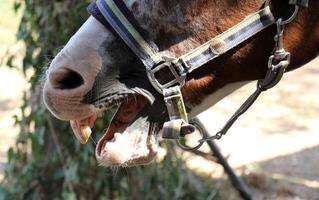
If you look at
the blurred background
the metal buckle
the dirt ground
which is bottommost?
the dirt ground

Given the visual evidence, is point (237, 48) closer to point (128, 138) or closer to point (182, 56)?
point (182, 56)

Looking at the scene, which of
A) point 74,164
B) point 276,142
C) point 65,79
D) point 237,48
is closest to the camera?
point 65,79

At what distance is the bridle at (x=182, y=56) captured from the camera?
2.10m

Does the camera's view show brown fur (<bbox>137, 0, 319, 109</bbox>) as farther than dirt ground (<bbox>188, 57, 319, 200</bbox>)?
No

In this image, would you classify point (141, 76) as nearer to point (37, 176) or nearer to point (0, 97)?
point (37, 176)

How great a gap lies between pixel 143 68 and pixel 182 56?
13 centimetres

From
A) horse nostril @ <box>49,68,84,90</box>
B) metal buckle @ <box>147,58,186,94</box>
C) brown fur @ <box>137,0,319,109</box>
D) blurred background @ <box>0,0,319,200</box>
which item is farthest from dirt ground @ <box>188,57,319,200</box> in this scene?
horse nostril @ <box>49,68,84,90</box>

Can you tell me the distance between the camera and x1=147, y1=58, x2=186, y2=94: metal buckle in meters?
2.11

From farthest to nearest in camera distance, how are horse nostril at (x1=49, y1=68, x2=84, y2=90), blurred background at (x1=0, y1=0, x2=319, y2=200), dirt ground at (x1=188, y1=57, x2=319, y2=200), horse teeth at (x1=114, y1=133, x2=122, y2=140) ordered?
dirt ground at (x1=188, y1=57, x2=319, y2=200), blurred background at (x1=0, y1=0, x2=319, y2=200), horse teeth at (x1=114, y1=133, x2=122, y2=140), horse nostril at (x1=49, y1=68, x2=84, y2=90)

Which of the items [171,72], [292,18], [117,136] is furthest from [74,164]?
[292,18]

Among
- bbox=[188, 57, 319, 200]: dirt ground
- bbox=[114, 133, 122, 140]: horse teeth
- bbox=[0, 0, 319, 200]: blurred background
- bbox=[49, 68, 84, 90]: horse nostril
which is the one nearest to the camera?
bbox=[49, 68, 84, 90]: horse nostril

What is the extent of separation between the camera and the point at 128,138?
2.15 m

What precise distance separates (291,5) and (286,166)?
3.52m

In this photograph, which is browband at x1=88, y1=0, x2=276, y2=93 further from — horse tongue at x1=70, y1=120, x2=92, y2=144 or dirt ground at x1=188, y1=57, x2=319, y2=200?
dirt ground at x1=188, y1=57, x2=319, y2=200
